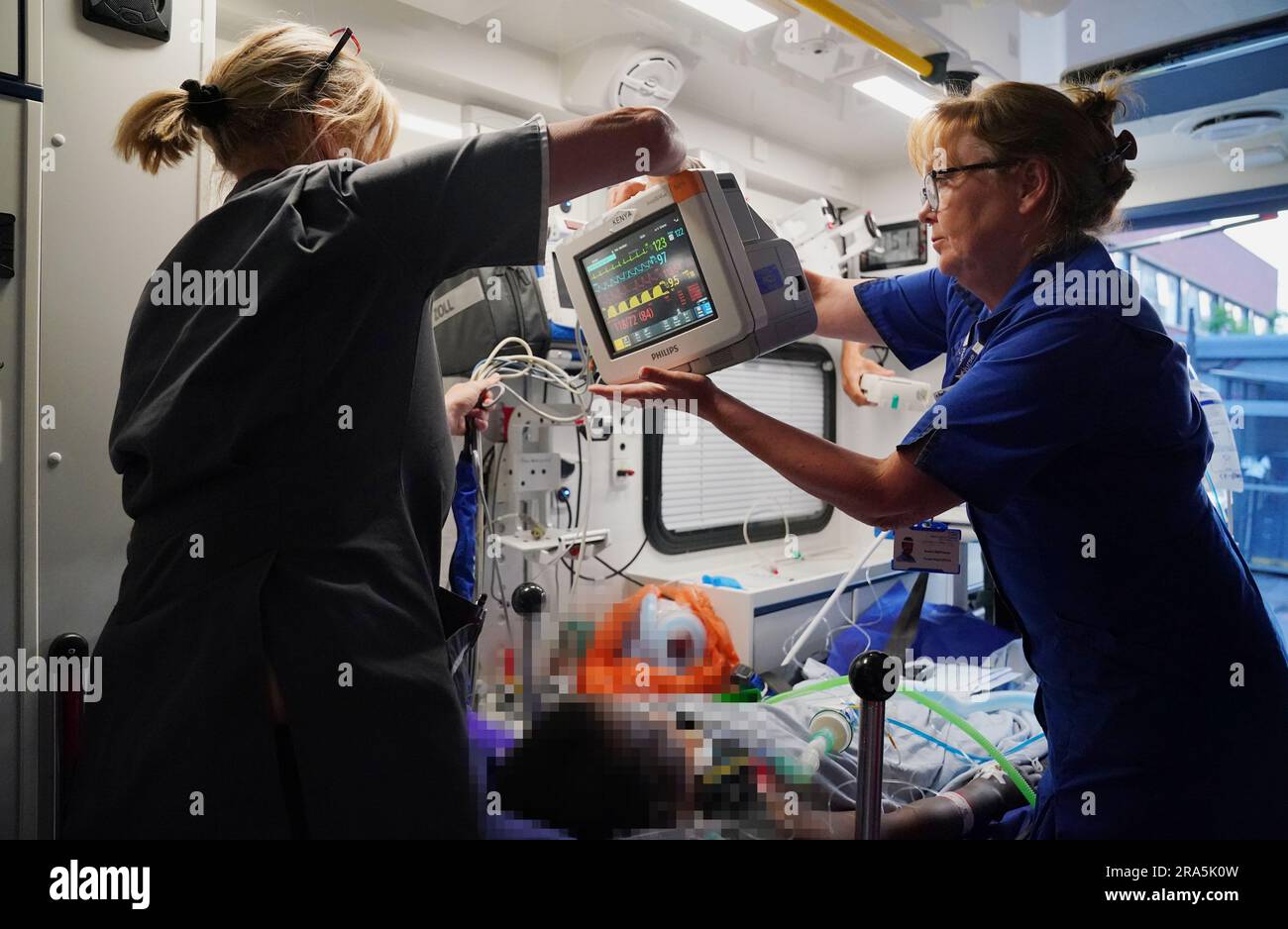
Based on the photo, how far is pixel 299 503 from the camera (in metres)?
1.24

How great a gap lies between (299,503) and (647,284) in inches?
37.1

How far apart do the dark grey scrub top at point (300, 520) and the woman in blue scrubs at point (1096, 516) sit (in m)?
0.75

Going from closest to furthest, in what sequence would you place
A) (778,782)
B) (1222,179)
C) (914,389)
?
(778,782)
(914,389)
(1222,179)

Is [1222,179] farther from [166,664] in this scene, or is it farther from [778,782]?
[166,664]

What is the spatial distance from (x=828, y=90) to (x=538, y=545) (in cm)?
276

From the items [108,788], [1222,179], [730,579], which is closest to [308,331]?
[108,788]

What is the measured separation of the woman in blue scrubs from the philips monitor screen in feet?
1.10

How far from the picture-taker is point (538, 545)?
11.6ft

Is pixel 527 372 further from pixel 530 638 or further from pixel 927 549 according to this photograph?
pixel 927 549

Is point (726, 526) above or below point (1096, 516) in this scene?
above

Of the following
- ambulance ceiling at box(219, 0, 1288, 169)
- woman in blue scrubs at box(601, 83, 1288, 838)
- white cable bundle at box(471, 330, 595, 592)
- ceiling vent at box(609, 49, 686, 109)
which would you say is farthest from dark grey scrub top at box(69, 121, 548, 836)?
ceiling vent at box(609, 49, 686, 109)

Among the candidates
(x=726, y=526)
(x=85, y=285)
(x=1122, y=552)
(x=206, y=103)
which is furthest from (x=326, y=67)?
(x=726, y=526)

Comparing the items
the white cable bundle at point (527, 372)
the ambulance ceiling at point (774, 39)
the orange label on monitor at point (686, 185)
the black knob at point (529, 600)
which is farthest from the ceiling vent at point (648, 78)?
the black knob at point (529, 600)

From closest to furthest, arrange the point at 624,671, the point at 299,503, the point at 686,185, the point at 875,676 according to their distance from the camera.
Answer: the point at 299,503, the point at 875,676, the point at 686,185, the point at 624,671
